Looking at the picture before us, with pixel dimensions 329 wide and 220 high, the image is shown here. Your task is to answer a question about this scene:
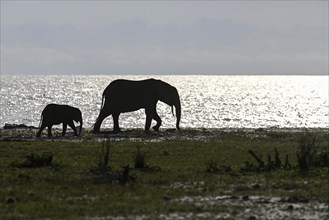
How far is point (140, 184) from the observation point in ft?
63.8

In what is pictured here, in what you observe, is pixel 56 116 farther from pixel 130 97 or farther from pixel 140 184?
pixel 140 184

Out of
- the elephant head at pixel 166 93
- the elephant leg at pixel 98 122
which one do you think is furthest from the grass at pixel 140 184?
the elephant head at pixel 166 93

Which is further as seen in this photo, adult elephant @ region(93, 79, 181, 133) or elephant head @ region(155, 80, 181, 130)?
elephant head @ region(155, 80, 181, 130)

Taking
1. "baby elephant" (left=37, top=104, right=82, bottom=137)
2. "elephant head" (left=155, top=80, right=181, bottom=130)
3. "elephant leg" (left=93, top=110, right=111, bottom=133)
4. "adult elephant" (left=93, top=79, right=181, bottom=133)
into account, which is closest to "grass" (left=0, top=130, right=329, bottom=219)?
"baby elephant" (left=37, top=104, right=82, bottom=137)

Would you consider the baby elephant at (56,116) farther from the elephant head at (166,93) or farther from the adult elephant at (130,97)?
the elephant head at (166,93)

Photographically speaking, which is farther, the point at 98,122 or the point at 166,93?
the point at 166,93

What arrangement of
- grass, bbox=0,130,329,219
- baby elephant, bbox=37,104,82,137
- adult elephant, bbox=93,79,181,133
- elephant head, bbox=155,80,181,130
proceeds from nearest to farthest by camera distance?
grass, bbox=0,130,329,219
baby elephant, bbox=37,104,82,137
adult elephant, bbox=93,79,181,133
elephant head, bbox=155,80,181,130

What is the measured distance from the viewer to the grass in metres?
16.1

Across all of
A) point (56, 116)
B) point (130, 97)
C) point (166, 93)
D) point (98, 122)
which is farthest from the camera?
point (166, 93)

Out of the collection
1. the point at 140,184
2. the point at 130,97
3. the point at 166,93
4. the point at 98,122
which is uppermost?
the point at 166,93

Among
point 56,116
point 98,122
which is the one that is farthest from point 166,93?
point 56,116

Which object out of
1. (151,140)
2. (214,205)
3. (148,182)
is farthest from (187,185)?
(151,140)

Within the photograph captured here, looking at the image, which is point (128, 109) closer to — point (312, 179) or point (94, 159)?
point (94, 159)

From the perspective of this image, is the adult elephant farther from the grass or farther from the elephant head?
the grass
